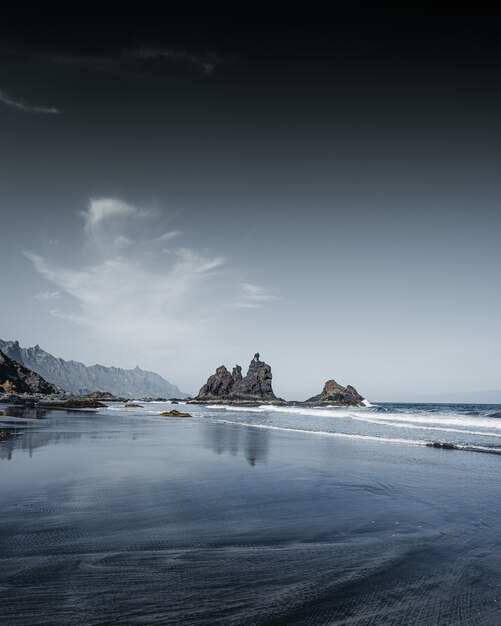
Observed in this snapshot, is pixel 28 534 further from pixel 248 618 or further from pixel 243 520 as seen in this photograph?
pixel 248 618

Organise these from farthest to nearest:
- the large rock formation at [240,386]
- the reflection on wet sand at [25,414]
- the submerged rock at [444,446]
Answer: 1. the large rock formation at [240,386]
2. the reflection on wet sand at [25,414]
3. the submerged rock at [444,446]

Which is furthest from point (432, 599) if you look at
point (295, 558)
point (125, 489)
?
point (125, 489)

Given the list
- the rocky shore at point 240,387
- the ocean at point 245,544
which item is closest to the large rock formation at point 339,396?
the rocky shore at point 240,387

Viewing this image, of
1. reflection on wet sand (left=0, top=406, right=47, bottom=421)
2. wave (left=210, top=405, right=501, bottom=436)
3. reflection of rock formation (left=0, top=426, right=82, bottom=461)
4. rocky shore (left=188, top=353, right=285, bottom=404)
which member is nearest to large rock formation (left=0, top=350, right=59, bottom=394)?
rocky shore (left=188, top=353, right=285, bottom=404)

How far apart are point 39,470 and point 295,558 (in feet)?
29.7

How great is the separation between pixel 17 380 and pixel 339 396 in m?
114

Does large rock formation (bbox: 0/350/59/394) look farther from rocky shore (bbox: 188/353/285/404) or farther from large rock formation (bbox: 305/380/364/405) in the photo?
large rock formation (bbox: 305/380/364/405)

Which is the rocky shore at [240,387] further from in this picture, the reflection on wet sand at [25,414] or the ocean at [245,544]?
the ocean at [245,544]

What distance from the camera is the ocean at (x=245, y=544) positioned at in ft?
13.9

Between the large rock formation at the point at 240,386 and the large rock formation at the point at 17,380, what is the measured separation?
60.6 m

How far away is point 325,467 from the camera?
13398 mm

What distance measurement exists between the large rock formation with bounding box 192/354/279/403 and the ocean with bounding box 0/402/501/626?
13699 cm

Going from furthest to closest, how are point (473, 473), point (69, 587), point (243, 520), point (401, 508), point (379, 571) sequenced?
point (473, 473) < point (401, 508) < point (243, 520) < point (379, 571) < point (69, 587)

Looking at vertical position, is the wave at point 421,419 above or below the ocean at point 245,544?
below
